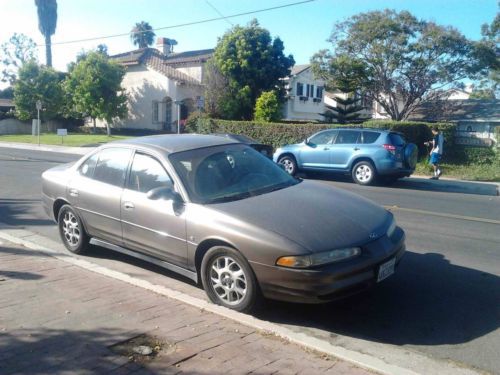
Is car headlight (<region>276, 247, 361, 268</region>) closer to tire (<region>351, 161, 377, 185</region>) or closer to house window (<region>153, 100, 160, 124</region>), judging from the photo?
tire (<region>351, 161, 377, 185</region>)

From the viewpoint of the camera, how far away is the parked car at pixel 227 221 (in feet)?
13.8

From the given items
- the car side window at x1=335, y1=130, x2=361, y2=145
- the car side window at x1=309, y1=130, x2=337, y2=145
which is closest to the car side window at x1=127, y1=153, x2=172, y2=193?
the car side window at x1=335, y1=130, x2=361, y2=145

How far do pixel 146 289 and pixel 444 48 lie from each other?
31.3m

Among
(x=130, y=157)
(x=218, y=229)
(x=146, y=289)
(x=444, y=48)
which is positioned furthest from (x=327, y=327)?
(x=444, y=48)

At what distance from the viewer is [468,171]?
1873 cm

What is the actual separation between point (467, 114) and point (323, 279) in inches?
1582

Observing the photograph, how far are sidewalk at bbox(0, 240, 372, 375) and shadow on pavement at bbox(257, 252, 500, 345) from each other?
0.74m

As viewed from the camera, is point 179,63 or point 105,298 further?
point 179,63

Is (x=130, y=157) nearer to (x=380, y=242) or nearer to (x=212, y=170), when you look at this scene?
(x=212, y=170)

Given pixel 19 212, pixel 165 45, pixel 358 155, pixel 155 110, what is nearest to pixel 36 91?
Result: pixel 155 110

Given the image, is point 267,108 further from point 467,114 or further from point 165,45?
point 165,45

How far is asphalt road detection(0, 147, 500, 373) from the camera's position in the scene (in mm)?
4121

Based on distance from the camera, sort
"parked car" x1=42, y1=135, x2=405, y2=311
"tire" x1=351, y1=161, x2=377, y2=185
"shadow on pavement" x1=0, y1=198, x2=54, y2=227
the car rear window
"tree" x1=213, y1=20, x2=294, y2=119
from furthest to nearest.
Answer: "tree" x1=213, y1=20, x2=294, y2=119
the car rear window
"tire" x1=351, y1=161, x2=377, y2=185
"shadow on pavement" x1=0, y1=198, x2=54, y2=227
"parked car" x1=42, y1=135, x2=405, y2=311

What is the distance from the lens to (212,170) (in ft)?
17.4
